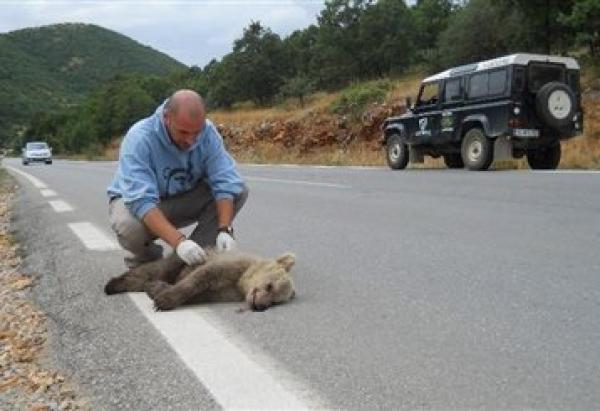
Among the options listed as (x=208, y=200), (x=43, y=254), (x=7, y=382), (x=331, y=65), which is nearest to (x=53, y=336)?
(x=7, y=382)

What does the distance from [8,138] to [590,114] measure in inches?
2459

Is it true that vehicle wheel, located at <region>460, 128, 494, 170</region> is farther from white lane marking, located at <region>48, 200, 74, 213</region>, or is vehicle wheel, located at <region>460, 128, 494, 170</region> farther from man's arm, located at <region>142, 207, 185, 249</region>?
man's arm, located at <region>142, 207, 185, 249</region>

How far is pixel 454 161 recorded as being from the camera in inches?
765

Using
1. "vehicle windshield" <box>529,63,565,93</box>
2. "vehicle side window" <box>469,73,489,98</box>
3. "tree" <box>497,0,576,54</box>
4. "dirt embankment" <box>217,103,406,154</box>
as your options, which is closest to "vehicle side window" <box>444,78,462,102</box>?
"vehicle side window" <box>469,73,489,98</box>

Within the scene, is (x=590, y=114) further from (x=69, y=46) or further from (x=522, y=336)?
(x=69, y=46)

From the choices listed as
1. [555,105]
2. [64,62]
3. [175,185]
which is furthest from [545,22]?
[64,62]

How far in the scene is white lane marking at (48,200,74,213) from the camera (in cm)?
1245

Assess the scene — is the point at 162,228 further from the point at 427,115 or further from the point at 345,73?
the point at 345,73

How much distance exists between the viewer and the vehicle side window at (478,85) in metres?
16.6

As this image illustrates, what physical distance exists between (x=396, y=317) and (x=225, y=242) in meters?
1.32

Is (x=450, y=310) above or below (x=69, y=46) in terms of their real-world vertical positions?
below

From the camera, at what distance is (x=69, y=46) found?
135 m

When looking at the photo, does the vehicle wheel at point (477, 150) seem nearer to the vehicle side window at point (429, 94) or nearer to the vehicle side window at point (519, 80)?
the vehicle side window at point (519, 80)

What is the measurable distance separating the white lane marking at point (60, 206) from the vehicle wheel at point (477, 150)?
8009mm
